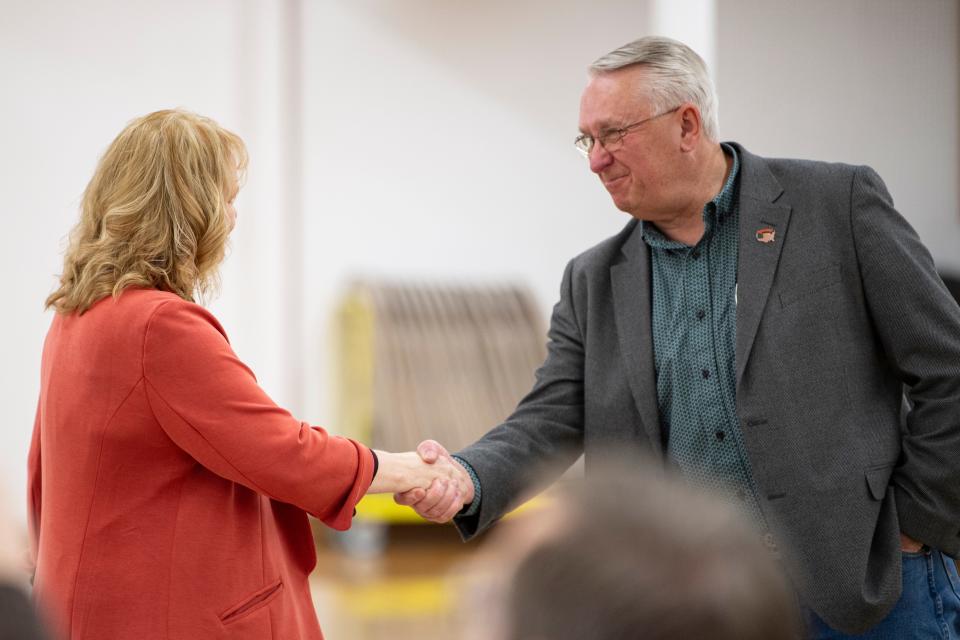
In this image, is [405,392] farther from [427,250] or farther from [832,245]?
[832,245]

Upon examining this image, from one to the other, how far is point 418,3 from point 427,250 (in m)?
1.57

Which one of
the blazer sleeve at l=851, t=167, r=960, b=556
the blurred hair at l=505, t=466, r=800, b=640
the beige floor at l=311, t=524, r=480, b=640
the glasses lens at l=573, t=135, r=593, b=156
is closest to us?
the blurred hair at l=505, t=466, r=800, b=640

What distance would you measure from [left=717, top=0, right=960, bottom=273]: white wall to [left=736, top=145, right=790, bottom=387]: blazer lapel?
405 centimetres

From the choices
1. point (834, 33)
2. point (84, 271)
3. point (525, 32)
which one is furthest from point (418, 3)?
point (84, 271)

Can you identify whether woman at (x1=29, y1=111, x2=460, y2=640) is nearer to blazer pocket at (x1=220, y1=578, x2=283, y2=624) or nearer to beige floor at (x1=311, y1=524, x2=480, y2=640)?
blazer pocket at (x1=220, y1=578, x2=283, y2=624)

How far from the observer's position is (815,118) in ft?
20.5

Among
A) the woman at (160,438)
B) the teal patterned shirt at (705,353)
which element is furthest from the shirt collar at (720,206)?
the woman at (160,438)

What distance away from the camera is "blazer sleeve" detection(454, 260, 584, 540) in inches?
100

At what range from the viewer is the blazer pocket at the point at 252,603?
1.98 metres

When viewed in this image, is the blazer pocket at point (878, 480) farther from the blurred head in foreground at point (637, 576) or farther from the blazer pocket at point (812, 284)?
the blurred head in foreground at point (637, 576)

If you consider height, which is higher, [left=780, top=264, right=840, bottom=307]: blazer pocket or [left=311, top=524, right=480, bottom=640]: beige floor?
[left=780, top=264, right=840, bottom=307]: blazer pocket

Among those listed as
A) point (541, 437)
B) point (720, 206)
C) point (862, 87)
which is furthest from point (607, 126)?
point (862, 87)

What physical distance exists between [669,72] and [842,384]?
2.46 feet

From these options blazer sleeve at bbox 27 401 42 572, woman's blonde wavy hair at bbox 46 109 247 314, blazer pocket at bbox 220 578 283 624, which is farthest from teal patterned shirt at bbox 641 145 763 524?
blazer sleeve at bbox 27 401 42 572
